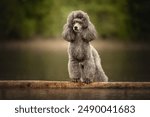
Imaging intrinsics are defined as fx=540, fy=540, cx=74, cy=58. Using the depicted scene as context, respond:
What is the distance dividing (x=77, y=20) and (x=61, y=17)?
32.1 ft

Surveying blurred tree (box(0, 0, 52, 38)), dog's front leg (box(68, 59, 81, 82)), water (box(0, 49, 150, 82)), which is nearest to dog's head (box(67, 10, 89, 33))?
dog's front leg (box(68, 59, 81, 82))

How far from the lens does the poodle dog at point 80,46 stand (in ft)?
14.6

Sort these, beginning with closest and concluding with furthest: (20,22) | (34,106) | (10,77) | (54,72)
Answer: (34,106)
(10,77)
(54,72)
(20,22)

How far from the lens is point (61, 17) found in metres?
14.2

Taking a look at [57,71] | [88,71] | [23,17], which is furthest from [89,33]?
[23,17]

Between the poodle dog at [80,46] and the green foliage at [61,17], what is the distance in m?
7.26

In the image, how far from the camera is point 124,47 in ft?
42.1

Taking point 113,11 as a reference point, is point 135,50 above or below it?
Answer: below

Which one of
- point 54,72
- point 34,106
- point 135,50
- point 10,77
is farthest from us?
point 135,50

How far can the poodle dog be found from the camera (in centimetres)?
445

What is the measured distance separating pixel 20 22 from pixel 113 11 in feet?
8.33

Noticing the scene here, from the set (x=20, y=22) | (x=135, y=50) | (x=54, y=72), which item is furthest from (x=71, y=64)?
(x=20, y=22)

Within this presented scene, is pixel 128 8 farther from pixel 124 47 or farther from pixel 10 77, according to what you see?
pixel 10 77

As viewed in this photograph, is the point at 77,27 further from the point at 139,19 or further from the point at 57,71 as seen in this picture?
the point at 139,19
